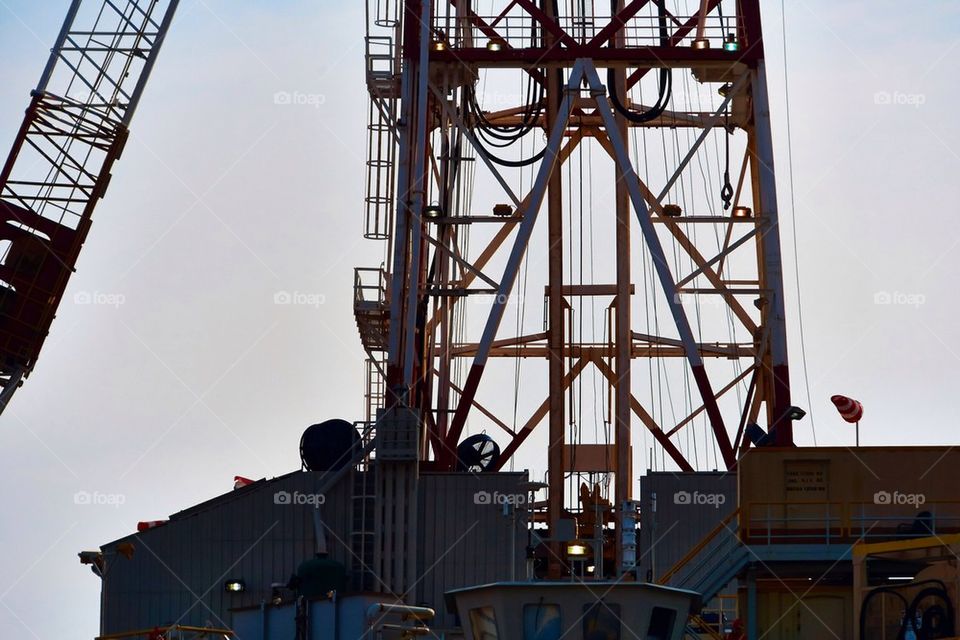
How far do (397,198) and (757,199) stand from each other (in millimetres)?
12068

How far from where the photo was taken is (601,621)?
156 ft

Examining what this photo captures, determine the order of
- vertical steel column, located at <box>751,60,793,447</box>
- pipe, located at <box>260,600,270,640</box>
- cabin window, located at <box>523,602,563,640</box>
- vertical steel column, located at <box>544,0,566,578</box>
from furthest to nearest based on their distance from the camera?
vertical steel column, located at <box>544,0,566,578</box>
vertical steel column, located at <box>751,60,793,447</box>
pipe, located at <box>260,600,270,640</box>
cabin window, located at <box>523,602,563,640</box>

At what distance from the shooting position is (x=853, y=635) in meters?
55.3

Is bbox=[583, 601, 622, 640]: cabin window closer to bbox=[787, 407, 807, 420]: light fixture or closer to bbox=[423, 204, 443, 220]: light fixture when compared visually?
bbox=[787, 407, 807, 420]: light fixture

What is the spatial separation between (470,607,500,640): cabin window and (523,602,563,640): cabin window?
0.96 metres

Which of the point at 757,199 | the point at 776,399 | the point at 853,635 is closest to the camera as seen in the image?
the point at 853,635

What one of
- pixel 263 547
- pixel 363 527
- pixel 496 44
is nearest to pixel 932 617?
pixel 363 527

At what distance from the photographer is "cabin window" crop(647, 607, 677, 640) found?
48375 millimetres

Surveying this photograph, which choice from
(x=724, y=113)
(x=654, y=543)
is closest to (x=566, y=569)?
(x=654, y=543)

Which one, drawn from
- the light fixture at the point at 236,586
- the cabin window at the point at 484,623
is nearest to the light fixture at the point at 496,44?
the light fixture at the point at 236,586

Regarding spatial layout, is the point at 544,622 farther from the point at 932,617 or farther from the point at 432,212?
the point at 432,212

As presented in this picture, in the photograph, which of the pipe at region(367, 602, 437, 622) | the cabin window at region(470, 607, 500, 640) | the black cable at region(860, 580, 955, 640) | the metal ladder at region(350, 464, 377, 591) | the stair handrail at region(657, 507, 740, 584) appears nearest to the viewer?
the cabin window at region(470, 607, 500, 640)

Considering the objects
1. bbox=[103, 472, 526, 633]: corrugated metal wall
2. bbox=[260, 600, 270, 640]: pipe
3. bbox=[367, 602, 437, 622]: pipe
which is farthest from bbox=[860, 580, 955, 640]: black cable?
bbox=[260, 600, 270, 640]: pipe

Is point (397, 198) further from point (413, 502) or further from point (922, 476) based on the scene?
point (922, 476)
